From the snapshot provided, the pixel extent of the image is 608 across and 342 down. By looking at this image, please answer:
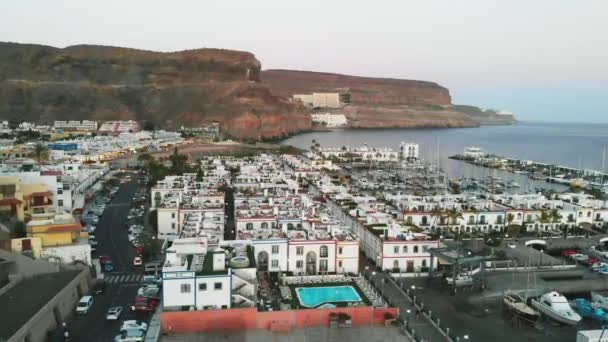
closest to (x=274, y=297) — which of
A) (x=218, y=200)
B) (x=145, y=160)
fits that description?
(x=218, y=200)

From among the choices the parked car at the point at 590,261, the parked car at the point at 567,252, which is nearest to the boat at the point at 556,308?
the parked car at the point at 590,261

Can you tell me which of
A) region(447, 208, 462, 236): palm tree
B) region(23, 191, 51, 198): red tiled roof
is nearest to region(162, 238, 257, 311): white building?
region(23, 191, 51, 198): red tiled roof

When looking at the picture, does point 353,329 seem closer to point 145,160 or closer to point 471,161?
point 145,160

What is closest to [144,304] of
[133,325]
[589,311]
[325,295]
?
[133,325]

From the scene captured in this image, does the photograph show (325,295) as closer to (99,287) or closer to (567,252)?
(99,287)

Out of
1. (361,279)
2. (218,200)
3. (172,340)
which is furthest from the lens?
(218,200)

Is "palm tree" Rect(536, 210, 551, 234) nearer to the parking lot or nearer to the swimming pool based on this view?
the swimming pool

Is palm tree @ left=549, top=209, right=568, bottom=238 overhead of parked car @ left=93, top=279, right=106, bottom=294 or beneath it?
overhead
